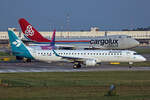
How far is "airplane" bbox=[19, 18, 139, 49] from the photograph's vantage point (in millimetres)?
85062

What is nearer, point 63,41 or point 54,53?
point 54,53

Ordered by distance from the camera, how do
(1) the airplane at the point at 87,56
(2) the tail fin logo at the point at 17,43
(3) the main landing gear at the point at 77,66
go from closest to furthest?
(3) the main landing gear at the point at 77,66 → (1) the airplane at the point at 87,56 → (2) the tail fin logo at the point at 17,43

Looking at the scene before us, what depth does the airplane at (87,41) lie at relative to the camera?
85062 mm

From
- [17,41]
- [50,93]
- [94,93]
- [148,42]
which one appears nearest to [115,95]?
[94,93]

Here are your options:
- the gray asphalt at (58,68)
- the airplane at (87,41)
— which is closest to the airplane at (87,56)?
the gray asphalt at (58,68)

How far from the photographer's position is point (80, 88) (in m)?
33.1

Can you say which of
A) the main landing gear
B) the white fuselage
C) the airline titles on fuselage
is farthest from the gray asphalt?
the airline titles on fuselage

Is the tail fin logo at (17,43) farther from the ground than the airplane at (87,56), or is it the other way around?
the tail fin logo at (17,43)

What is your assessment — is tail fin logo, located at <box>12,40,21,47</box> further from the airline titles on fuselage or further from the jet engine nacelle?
the airline titles on fuselage

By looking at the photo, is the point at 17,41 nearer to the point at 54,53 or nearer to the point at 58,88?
the point at 54,53

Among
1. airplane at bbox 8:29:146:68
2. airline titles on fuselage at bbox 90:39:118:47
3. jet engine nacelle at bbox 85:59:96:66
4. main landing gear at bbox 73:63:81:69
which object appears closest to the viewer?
jet engine nacelle at bbox 85:59:96:66

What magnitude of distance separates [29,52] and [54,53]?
380cm

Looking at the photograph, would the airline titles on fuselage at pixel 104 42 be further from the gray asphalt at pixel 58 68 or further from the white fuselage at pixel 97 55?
the white fuselage at pixel 97 55

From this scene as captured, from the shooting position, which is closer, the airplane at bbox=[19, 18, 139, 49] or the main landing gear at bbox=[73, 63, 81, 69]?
the main landing gear at bbox=[73, 63, 81, 69]
